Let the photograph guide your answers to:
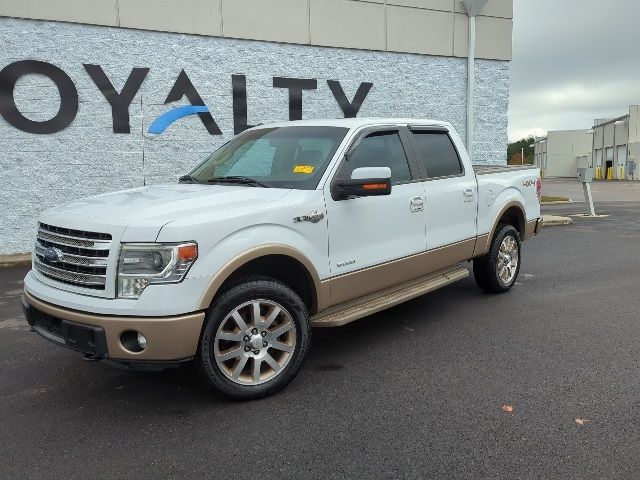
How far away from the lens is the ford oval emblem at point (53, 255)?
3496mm

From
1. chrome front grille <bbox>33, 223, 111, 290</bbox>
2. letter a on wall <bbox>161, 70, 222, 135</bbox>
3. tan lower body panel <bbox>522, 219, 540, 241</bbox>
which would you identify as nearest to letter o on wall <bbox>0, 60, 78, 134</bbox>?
letter a on wall <bbox>161, 70, 222, 135</bbox>

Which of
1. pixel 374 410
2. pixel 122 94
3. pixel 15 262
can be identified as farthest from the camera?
pixel 122 94

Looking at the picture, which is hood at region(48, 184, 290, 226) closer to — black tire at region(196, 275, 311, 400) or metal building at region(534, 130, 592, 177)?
black tire at region(196, 275, 311, 400)

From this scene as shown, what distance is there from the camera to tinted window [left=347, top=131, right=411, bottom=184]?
455cm

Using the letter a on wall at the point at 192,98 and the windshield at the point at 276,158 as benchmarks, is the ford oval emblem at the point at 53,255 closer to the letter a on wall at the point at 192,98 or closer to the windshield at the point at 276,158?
the windshield at the point at 276,158

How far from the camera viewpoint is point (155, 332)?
125 inches

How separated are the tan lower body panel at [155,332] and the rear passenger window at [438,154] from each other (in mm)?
2868

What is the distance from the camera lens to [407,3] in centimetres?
1227

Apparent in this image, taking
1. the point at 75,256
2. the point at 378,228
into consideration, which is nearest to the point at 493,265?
the point at 378,228

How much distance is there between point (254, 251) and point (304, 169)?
3.22ft

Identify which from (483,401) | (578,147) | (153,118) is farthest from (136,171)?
(578,147)

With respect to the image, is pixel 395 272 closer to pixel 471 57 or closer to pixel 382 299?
pixel 382 299

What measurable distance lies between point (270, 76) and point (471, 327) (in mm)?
7604

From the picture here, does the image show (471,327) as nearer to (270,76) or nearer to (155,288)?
(155,288)
